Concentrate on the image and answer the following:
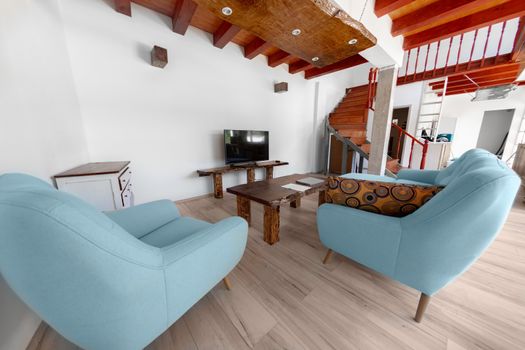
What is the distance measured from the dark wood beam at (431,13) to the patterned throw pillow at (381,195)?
2.43 metres

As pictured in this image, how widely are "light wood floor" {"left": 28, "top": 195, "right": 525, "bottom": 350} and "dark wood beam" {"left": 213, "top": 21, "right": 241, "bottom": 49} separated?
2.96 m

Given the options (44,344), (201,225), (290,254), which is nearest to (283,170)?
(290,254)

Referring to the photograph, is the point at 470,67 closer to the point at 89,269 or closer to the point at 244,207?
the point at 244,207

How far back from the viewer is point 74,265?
503mm

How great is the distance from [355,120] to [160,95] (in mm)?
4095

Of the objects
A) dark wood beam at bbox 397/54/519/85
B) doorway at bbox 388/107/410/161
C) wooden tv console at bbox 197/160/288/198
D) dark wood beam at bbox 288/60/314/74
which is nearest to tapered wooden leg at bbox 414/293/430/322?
wooden tv console at bbox 197/160/288/198

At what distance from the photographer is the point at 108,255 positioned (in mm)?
541

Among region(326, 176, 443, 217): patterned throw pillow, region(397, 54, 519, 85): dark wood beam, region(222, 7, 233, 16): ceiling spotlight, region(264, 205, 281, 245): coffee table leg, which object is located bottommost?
region(264, 205, 281, 245): coffee table leg

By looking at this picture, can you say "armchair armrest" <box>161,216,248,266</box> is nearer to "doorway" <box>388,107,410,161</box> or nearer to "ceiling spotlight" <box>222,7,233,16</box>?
"ceiling spotlight" <box>222,7,233,16</box>

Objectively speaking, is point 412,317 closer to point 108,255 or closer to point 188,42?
point 108,255

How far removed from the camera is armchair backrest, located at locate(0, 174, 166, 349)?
0.46 metres

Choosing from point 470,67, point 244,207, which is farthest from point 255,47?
point 470,67

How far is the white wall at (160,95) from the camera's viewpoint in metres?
2.19

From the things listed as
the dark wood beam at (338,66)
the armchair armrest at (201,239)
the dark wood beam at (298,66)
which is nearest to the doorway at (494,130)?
the dark wood beam at (338,66)
